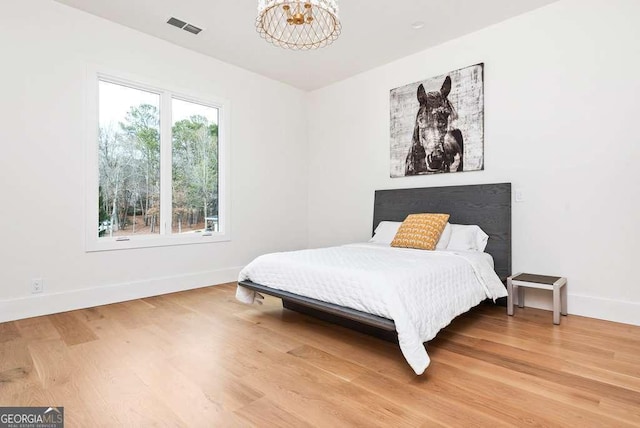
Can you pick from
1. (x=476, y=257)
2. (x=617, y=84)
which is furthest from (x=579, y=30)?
(x=476, y=257)

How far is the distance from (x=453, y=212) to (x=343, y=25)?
2.28 meters

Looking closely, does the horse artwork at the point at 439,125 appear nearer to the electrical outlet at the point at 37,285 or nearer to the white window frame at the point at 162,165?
the white window frame at the point at 162,165

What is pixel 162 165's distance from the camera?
393 cm

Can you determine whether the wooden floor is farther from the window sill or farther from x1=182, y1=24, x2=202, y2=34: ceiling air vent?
x1=182, y1=24, x2=202, y2=34: ceiling air vent

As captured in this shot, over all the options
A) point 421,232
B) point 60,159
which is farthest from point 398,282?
point 60,159

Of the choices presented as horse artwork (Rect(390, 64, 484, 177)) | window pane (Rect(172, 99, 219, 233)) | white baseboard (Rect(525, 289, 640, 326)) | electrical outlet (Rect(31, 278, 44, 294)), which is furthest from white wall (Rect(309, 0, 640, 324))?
electrical outlet (Rect(31, 278, 44, 294))

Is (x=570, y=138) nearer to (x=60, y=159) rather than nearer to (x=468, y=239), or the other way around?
(x=468, y=239)

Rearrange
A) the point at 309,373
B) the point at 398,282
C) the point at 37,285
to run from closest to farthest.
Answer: the point at 309,373
the point at 398,282
the point at 37,285

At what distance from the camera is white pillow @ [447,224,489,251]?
335 centimetres

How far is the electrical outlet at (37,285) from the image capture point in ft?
9.86

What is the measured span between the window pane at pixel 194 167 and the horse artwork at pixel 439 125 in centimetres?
236

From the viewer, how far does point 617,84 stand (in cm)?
285

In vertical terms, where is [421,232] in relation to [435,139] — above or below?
below

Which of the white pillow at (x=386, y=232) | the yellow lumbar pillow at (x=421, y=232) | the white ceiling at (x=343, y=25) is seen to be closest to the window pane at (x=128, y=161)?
the white ceiling at (x=343, y=25)
